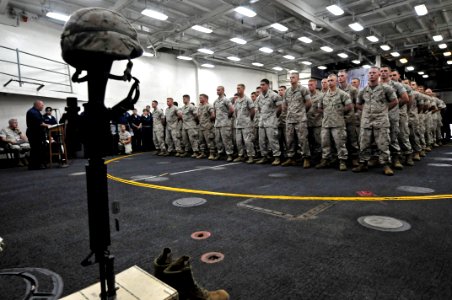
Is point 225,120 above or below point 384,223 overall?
above

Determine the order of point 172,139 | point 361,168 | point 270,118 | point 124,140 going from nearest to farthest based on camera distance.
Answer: point 361,168 → point 270,118 → point 172,139 → point 124,140

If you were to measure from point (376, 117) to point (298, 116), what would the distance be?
1.55m

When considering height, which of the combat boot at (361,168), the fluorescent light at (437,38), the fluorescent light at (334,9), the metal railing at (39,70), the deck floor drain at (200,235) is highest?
the fluorescent light at (437,38)

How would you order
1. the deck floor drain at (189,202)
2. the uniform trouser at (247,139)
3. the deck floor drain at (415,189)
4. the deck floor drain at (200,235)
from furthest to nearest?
1. the uniform trouser at (247,139)
2. the deck floor drain at (415,189)
3. the deck floor drain at (189,202)
4. the deck floor drain at (200,235)

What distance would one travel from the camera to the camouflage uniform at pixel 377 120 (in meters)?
4.93

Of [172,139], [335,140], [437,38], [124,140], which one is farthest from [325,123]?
[437,38]

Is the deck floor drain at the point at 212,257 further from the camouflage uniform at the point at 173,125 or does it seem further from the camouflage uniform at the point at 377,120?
the camouflage uniform at the point at 173,125

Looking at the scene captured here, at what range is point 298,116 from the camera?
5.97 m

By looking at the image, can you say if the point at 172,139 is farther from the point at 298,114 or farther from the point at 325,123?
the point at 325,123

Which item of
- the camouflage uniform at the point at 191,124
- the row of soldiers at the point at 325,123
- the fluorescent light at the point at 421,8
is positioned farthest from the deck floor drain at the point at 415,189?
the fluorescent light at the point at 421,8

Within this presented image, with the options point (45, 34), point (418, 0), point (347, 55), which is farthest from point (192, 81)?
point (418, 0)

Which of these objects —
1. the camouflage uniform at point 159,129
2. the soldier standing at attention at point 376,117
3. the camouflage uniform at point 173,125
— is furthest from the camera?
the camouflage uniform at point 159,129

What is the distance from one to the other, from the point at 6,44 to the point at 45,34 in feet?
5.70

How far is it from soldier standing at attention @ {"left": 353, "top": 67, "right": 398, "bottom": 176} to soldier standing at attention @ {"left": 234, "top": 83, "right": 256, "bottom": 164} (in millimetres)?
2718
